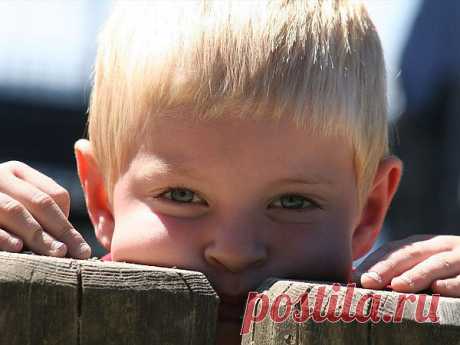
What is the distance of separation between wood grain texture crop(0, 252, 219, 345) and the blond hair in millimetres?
650

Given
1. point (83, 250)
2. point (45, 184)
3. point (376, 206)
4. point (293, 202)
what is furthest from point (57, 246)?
point (376, 206)

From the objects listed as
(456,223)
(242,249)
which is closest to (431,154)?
(456,223)

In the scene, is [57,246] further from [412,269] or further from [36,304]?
[412,269]

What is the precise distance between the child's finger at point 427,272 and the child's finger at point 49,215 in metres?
0.63

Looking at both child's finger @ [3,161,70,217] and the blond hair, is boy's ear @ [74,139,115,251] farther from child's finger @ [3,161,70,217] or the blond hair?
child's finger @ [3,161,70,217]

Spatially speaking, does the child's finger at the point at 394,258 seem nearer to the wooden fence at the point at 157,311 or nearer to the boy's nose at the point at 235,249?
the boy's nose at the point at 235,249

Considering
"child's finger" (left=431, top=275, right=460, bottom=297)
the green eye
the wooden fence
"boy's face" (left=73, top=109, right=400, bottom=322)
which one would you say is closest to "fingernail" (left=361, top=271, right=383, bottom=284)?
"child's finger" (left=431, top=275, right=460, bottom=297)

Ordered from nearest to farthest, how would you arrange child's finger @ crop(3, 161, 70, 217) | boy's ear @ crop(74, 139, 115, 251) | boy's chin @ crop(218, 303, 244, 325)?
boy's chin @ crop(218, 303, 244, 325) < child's finger @ crop(3, 161, 70, 217) < boy's ear @ crop(74, 139, 115, 251)

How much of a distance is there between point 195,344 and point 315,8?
1149 millimetres

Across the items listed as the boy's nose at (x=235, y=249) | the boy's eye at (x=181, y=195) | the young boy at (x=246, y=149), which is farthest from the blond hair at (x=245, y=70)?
the boy's nose at (x=235, y=249)

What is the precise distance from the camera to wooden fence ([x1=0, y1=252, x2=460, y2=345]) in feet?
5.20

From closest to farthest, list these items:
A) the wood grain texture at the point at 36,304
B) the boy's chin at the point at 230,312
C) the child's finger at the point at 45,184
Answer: the wood grain texture at the point at 36,304 < the boy's chin at the point at 230,312 < the child's finger at the point at 45,184

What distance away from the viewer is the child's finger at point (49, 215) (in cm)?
208

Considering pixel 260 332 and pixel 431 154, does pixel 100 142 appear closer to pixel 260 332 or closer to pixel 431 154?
pixel 260 332
